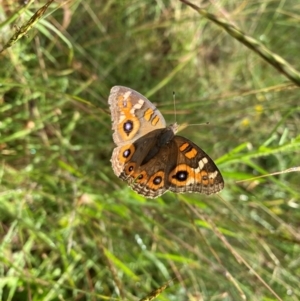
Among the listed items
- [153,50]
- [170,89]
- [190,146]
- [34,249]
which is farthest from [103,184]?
[153,50]

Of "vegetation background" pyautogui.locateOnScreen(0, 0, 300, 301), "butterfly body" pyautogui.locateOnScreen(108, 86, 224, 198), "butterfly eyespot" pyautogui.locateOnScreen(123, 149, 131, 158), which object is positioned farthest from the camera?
"vegetation background" pyautogui.locateOnScreen(0, 0, 300, 301)

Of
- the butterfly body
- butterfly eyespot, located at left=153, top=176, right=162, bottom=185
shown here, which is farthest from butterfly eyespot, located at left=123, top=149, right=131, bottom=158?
butterfly eyespot, located at left=153, top=176, right=162, bottom=185

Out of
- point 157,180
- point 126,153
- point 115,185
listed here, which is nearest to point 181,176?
point 157,180

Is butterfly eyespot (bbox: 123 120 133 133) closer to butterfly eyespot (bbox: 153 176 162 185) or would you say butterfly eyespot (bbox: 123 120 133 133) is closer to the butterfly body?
the butterfly body

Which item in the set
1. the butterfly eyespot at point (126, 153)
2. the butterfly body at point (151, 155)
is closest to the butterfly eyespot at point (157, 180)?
the butterfly body at point (151, 155)

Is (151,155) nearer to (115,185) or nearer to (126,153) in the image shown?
(126,153)

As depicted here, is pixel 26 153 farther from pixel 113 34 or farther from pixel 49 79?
pixel 113 34

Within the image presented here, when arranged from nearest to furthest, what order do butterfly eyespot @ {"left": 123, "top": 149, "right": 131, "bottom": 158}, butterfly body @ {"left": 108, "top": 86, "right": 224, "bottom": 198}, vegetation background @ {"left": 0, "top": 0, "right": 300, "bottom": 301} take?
butterfly body @ {"left": 108, "top": 86, "right": 224, "bottom": 198}
butterfly eyespot @ {"left": 123, "top": 149, "right": 131, "bottom": 158}
vegetation background @ {"left": 0, "top": 0, "right": 300, "bottom": 301}

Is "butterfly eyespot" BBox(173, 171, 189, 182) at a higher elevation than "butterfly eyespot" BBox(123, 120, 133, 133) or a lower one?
lower
